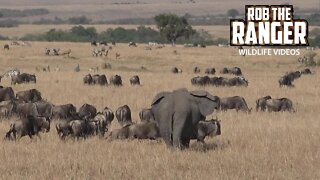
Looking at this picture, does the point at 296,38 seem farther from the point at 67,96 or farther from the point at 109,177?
the point at 109,177

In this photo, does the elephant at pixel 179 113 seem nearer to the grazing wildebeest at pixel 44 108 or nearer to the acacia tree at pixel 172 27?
the grazing wildebeest at pixel 44 108

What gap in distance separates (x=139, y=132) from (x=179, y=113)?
192cm

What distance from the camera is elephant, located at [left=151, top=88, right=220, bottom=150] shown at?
1567 centimetres

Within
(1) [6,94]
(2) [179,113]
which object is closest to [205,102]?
(2) [179,113]

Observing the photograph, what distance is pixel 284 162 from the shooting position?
1470 cm

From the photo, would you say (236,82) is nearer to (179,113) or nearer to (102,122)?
(102,122)

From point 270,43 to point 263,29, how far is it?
17.6 feet

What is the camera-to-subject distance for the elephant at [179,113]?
51.4 ft

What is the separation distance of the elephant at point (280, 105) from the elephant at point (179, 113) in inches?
347

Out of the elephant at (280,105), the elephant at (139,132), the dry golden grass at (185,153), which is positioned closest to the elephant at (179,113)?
the dry golden grass at (185,153)

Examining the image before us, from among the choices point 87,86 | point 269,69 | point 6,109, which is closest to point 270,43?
point 269,69

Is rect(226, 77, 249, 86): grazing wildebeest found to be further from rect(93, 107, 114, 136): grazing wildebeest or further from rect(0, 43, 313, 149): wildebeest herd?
rect(93, 107, 114, 136): grazing wildebeest

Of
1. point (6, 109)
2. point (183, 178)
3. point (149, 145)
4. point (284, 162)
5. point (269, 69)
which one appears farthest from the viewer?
point (269, 69)

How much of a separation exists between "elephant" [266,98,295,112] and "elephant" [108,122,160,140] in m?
8.80
